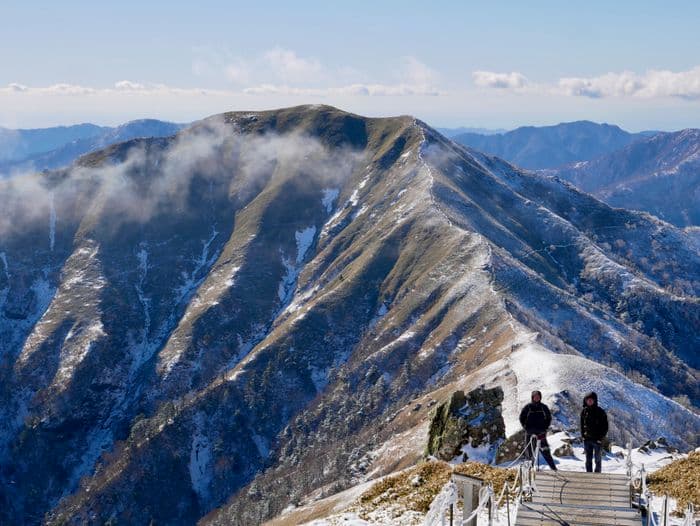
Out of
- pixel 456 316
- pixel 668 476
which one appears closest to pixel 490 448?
pixel 668 476

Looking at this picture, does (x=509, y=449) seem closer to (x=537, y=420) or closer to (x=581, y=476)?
(x=537, y=420)

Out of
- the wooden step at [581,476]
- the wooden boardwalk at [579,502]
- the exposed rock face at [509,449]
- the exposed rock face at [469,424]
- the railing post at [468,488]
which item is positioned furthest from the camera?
the exposed rock face at [469,424]

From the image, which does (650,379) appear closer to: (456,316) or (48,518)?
(456,316)

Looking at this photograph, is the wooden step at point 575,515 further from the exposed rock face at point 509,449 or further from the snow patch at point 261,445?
the snow patch at point 261,445

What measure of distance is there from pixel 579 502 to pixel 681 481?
809 centimetres

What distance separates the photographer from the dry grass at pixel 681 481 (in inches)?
1023

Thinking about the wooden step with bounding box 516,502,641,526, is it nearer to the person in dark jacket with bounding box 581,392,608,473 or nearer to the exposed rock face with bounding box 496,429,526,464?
the person in dark jacket with bounding box 581,392,608,473

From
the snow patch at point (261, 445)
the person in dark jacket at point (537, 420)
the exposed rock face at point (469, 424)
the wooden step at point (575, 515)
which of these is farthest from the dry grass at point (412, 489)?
the snow patch at point (261, 445)

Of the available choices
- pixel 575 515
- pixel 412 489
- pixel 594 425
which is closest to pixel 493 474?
pixel 412 489

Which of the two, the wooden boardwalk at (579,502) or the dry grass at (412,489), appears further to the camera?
the dry grass at (412,489)

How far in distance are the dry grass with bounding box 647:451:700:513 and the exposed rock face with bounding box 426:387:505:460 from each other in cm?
2197

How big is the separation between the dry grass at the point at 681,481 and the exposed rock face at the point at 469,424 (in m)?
22.0

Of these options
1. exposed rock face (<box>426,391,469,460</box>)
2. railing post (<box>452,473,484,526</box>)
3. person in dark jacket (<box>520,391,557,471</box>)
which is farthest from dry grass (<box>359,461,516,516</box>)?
exposed rock face (<box>426,391,469,460</box>)

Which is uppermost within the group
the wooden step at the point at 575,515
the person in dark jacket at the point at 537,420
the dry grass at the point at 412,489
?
the wooden step at the point at 575,515
